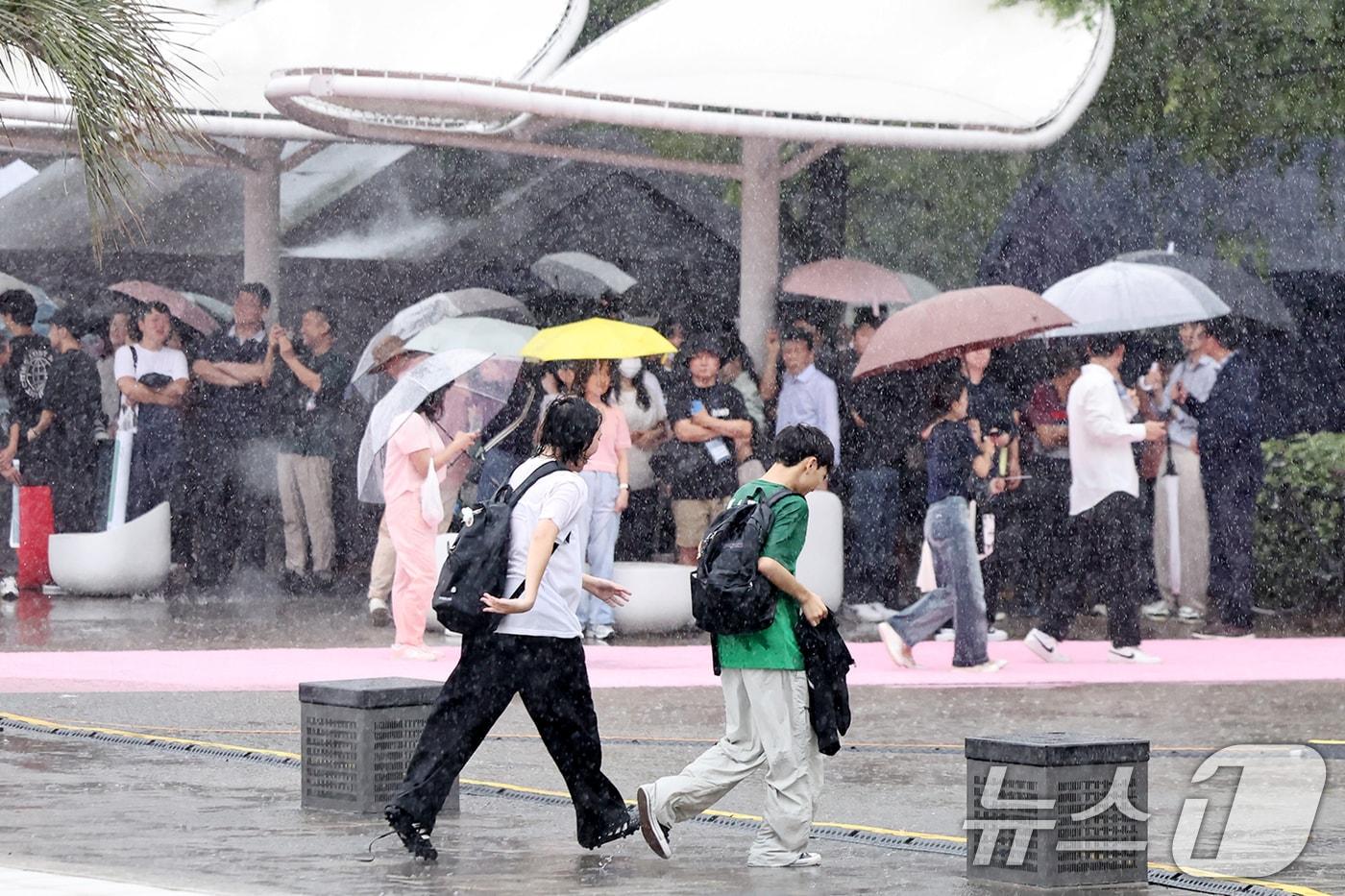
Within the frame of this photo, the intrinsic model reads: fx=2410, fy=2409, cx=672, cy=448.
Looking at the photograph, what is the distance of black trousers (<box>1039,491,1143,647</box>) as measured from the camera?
46.8ft

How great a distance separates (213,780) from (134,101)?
9.48 feet

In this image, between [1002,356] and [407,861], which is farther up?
[1002,356]

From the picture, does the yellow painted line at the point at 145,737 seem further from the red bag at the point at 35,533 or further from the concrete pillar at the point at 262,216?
the concrete pillar at the point at 262,216

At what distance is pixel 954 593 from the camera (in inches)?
542

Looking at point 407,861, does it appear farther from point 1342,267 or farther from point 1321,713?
point 1342,267

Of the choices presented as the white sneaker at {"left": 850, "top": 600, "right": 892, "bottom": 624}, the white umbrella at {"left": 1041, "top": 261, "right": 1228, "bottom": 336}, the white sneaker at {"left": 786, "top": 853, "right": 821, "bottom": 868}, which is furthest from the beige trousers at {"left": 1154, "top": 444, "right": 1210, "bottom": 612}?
the white sneaker at {"left": 786, "top": 853, "right": 821, "bottom": 868}

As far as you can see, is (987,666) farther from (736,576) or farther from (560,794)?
(736,576)

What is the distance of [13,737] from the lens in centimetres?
1109

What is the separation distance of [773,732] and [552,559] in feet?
3.15

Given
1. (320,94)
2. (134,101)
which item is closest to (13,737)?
(134,101)

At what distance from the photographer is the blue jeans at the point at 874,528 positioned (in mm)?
17125

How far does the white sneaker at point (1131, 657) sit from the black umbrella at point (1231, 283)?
16.3ft

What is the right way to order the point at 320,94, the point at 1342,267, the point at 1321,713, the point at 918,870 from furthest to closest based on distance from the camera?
the point at 1342,267 → the point at 320,94 → the point at 1321,713 → the point at 918,870

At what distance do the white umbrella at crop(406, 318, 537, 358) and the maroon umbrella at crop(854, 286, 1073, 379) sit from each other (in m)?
2.35
